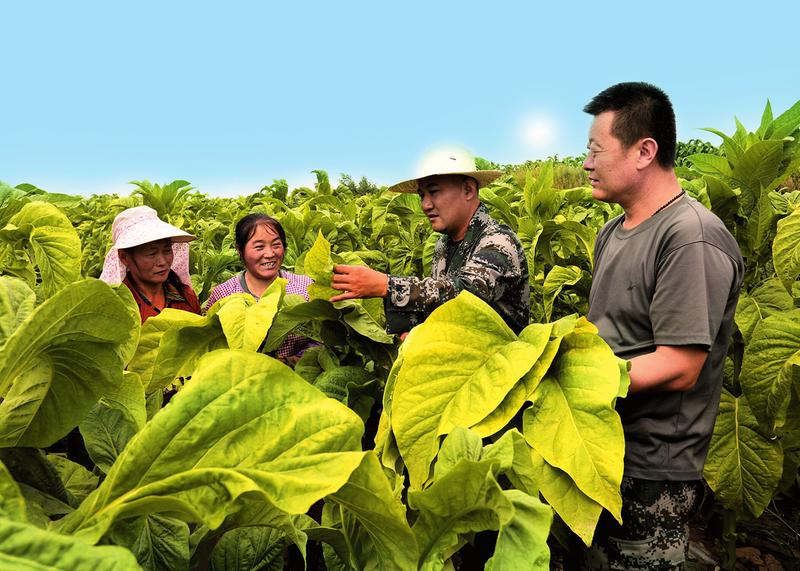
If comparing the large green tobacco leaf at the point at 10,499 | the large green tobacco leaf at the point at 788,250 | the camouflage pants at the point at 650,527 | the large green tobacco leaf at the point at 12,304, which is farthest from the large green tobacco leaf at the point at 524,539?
the large green tobacco leaf at the point at 788,250

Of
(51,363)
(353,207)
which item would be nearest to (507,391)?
(51,363)

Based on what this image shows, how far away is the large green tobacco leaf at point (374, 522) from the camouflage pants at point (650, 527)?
1.30m

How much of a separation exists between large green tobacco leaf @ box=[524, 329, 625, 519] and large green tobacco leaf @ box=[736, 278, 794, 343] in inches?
70.9

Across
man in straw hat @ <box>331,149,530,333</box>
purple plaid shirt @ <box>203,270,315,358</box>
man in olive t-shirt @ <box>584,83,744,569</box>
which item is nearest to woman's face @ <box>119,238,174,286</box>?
purple plaid shirt @ <box>203,270,315,358</box>

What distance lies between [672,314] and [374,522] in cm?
130

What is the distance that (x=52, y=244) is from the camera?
2047 mm

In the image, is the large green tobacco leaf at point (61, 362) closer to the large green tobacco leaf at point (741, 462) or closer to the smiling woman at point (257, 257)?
the large green tobacco leaf at point (741, 462)

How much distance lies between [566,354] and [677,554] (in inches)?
42.1

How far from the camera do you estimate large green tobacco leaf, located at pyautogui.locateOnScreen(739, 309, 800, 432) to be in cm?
257

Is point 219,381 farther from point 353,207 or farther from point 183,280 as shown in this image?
point 353,207

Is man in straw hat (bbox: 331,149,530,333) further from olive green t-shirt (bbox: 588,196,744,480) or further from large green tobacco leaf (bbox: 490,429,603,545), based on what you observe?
large green tobacco leaf (bbox: 490,429,603,545)

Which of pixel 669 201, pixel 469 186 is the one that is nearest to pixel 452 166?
pixel 469 186

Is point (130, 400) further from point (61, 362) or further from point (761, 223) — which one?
point (761, 223)

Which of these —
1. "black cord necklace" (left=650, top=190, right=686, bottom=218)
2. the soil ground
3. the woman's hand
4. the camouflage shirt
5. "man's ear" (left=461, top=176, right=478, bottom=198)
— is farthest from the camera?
the soil ground
